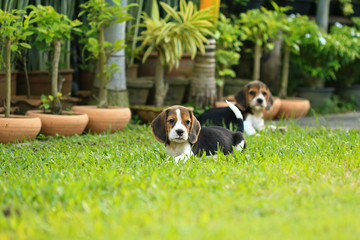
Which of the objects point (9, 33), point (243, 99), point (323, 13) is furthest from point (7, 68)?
point (323, 13)

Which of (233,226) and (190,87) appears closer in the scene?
(233,226)

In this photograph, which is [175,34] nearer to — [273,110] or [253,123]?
[253,123]

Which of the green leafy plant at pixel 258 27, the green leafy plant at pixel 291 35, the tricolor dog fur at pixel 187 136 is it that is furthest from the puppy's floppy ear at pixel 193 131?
the green leafy plant at pixel 291 35

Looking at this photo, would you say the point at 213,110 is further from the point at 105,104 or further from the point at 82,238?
the point at 82,238

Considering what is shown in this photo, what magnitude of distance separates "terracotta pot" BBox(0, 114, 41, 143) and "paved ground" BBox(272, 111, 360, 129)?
3.80m

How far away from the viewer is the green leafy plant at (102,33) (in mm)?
6844

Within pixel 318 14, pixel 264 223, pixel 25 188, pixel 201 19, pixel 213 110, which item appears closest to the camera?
pixel 264 223

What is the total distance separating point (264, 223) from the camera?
2885 millimetres

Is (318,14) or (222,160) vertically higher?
(318,14)

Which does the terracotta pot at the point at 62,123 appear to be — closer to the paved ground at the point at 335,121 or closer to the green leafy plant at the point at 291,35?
the paved ground at the point at 335,121

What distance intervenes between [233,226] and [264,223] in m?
0.18

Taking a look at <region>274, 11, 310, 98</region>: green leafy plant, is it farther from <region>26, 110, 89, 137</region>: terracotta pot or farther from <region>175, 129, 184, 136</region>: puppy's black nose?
<region>175, 129, 184, 136</region>: puppy's black nose

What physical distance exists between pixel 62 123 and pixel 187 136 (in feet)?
8.12

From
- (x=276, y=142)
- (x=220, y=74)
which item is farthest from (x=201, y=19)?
(x=276, y=142)
